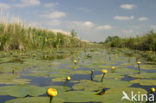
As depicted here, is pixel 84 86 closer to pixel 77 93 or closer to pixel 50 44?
pixel 77 93

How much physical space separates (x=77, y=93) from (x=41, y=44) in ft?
32.0

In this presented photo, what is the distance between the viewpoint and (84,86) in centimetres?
199

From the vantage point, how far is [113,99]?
1448mm

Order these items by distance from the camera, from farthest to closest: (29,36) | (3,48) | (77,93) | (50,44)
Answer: (50,44)
(29,36)
(3,48)
(77,93)

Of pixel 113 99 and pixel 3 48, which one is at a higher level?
pixel 3 48

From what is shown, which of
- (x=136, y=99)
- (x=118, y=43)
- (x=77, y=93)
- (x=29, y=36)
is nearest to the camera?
(x=136, y=99)

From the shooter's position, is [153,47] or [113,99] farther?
[153,47]

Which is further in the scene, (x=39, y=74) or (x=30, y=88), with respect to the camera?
(x=39, y=74)

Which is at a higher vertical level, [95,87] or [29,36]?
[29,36]

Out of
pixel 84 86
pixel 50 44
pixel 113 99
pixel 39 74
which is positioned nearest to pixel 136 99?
pixel 113 99

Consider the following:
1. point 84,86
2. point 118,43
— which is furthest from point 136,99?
point 118,43

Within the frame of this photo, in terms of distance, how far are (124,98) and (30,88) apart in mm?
1086

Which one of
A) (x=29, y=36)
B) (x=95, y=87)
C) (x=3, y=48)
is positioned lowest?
(x=95, y=87)

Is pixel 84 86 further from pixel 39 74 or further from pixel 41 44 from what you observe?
pixel 41 44
